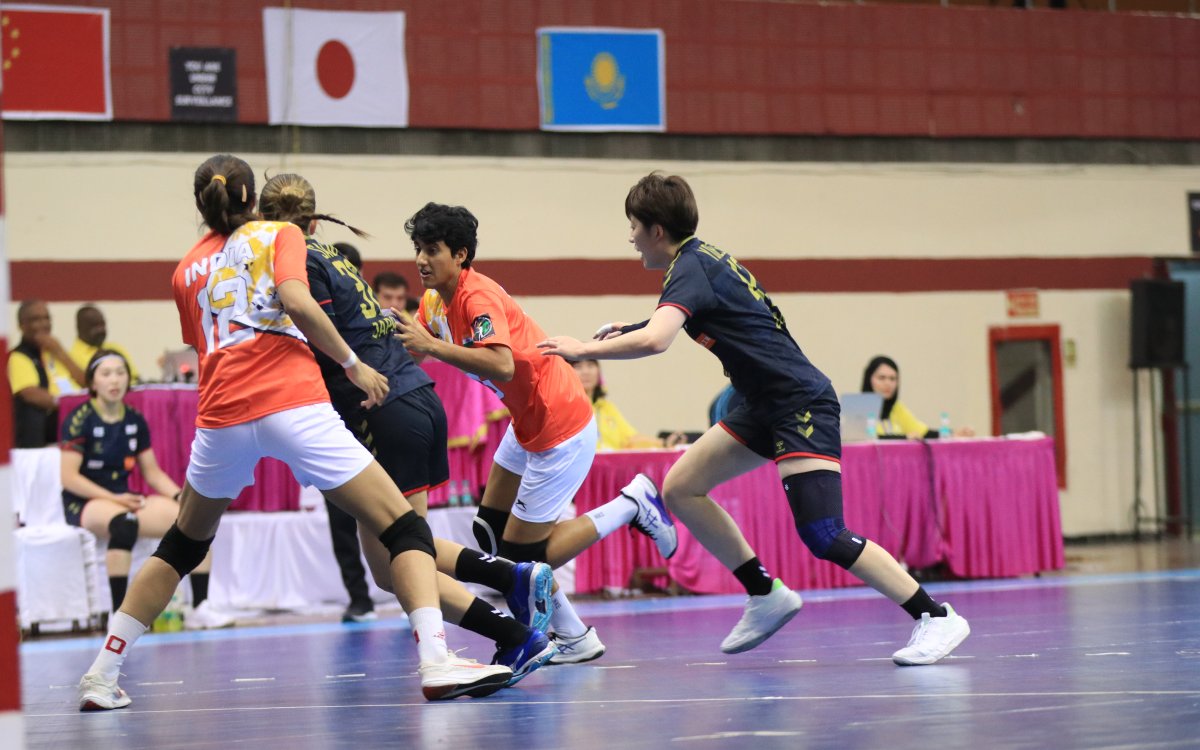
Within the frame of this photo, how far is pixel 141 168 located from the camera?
35.4ft

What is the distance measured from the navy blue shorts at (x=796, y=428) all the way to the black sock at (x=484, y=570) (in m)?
0.93

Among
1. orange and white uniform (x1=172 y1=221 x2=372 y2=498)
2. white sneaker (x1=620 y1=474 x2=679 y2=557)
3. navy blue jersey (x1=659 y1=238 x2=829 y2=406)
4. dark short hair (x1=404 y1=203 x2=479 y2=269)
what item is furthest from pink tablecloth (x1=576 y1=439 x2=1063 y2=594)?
orange and white uniform (x1=172 y1=221 x2=372 y2=498)

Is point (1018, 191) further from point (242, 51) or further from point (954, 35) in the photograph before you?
point (242, 51)

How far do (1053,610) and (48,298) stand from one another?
773cm

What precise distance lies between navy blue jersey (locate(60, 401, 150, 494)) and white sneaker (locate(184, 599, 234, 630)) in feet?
2.75

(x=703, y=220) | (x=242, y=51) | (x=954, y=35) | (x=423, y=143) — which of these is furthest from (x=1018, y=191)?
(x=242, y=51)

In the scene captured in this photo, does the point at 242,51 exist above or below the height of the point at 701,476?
above

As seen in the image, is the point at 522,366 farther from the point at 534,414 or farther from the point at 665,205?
the point at 665,205

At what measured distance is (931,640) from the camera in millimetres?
4438

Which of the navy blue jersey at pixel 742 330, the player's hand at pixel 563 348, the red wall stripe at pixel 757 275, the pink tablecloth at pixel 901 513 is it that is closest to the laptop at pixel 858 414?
the pink tablecloth at pixel 901 513

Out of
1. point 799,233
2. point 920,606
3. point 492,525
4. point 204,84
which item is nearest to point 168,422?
point 204,84

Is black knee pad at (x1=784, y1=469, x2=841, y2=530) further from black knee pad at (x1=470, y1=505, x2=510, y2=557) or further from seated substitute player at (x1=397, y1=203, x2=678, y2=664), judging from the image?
black knee pad at (x1=470, y1=505, x2=510, y2=557)

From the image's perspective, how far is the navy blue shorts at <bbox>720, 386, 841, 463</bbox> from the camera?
4.51 m

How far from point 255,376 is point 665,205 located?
146cm
